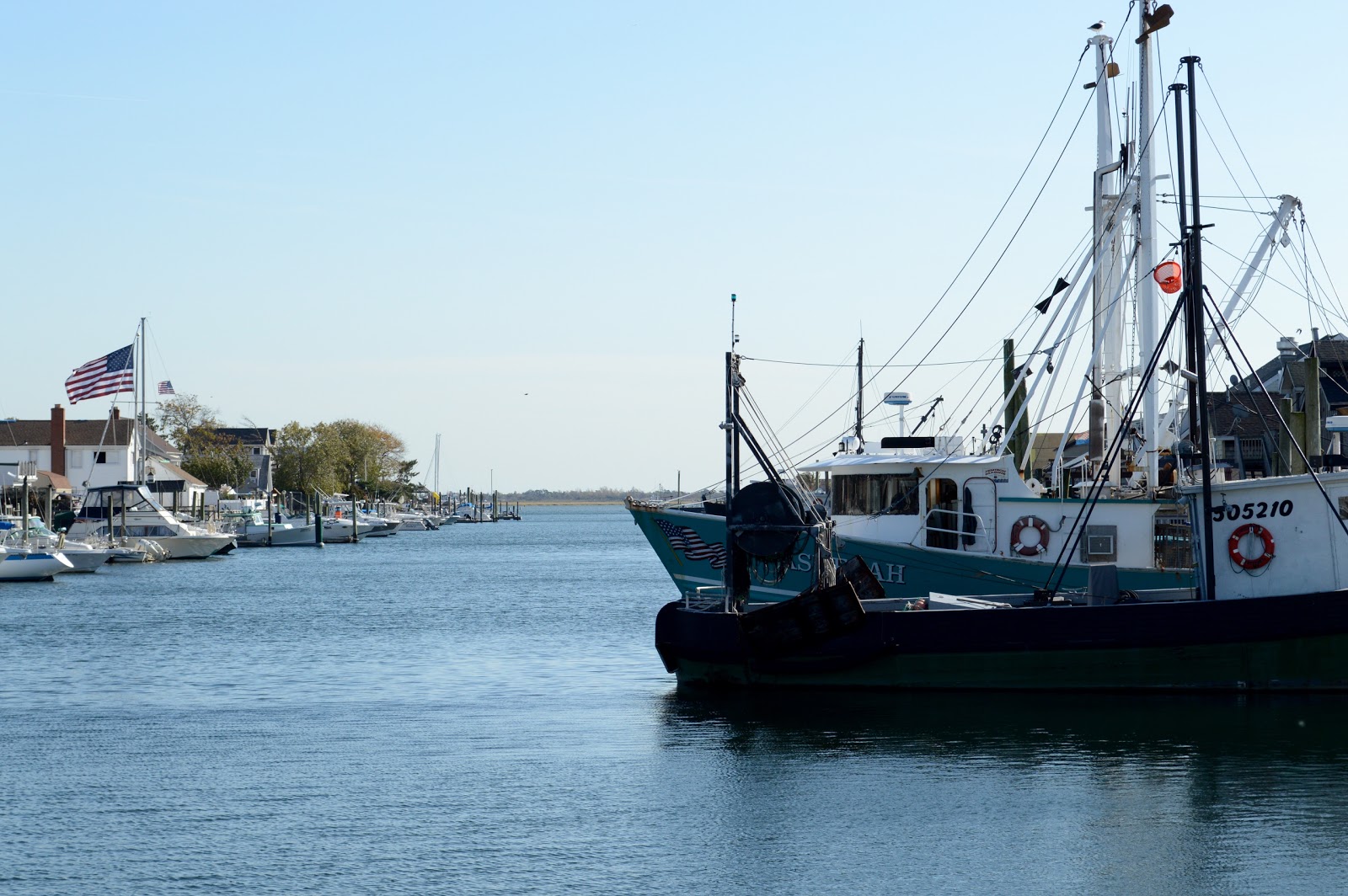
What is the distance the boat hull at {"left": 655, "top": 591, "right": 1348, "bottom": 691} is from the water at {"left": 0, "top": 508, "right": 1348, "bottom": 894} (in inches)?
16.6

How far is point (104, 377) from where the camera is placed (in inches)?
2731

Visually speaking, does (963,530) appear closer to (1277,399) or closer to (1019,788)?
(1019,788)

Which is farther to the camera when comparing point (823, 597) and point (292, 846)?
point (823, 597)

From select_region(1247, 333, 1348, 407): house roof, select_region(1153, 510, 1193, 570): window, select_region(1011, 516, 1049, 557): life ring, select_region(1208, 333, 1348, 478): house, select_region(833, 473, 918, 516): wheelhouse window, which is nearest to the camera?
select_region(1153, 510, 1193, 570): window

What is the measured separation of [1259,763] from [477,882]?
35.9 feet

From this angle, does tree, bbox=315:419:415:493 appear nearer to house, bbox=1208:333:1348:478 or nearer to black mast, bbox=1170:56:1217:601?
house, bbox=1208:333:1348:478

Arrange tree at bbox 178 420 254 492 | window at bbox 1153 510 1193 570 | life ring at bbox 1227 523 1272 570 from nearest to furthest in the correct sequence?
life ring at bbox 1227 523 1272 570 < window at bbox 1153 510 1193 570 < tree at bbox 178 420 254 492

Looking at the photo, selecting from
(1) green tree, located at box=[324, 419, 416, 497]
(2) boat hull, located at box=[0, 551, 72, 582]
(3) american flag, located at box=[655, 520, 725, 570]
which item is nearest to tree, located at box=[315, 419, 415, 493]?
(1) green tree, located at box=[324, 419, 416, 497]

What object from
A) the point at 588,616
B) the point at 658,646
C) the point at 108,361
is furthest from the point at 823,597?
the point at 108,361

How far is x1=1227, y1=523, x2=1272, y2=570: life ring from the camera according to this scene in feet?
80.1

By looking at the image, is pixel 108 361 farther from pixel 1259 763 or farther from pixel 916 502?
pixel 1259 763

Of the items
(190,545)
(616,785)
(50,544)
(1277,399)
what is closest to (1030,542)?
(616,785)

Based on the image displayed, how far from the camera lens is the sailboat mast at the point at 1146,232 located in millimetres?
32031

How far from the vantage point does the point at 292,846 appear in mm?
15945
